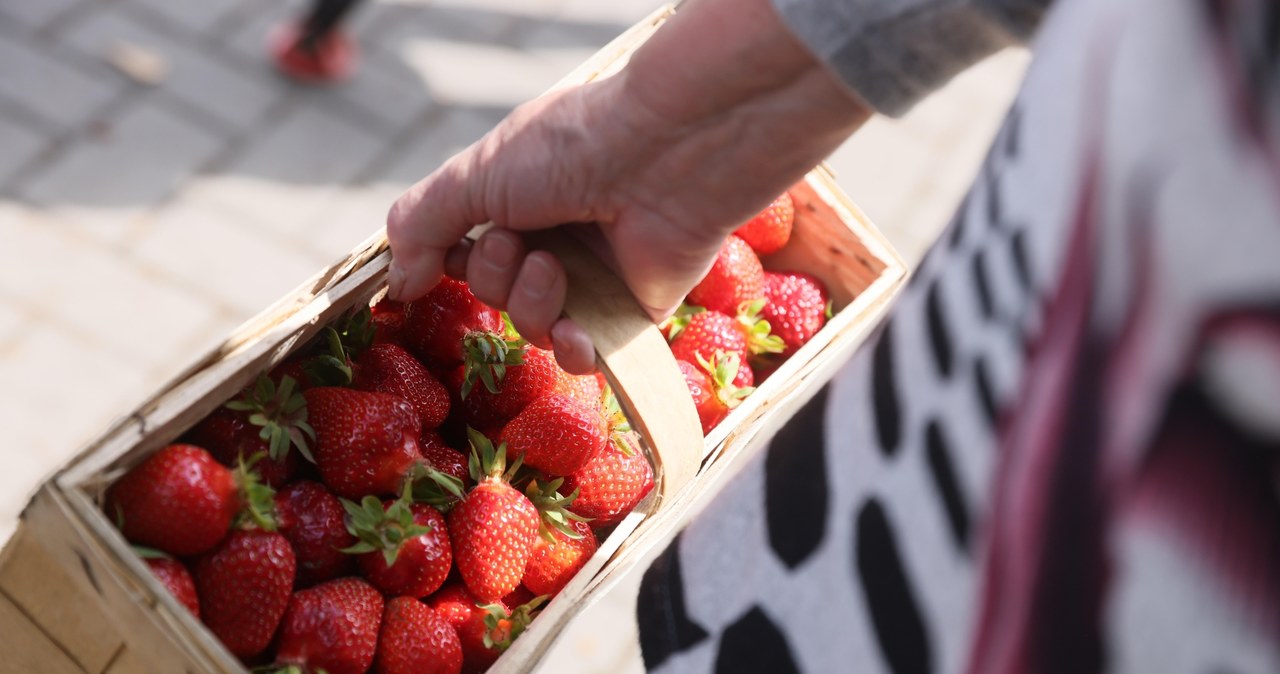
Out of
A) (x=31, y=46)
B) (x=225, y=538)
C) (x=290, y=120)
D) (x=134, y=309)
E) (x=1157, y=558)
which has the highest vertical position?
(x=31, y=46)

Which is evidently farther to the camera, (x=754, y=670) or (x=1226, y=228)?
(x=754, y=670)

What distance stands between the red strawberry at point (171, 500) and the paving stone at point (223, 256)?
1342mm

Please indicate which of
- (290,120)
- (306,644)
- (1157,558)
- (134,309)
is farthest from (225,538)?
(290,120)

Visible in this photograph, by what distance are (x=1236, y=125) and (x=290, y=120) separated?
2423 millimetres

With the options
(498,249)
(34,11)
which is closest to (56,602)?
(498,249)

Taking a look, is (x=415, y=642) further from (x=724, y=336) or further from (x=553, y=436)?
(x=724, y=336)

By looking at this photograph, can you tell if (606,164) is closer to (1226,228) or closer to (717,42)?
(717,42)

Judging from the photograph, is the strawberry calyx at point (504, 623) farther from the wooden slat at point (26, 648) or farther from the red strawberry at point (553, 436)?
the wooden slat at point (26, 648)

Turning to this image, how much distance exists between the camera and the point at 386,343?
1.30 meters

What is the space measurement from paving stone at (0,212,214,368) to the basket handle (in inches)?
54.8

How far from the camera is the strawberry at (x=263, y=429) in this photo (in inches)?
43.4

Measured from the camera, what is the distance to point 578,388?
53.4 inches

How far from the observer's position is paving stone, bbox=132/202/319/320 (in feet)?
7.70

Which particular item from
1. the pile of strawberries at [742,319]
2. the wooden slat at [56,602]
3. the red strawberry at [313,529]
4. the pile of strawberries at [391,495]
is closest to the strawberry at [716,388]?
the pile of strawberries at [742,319]
